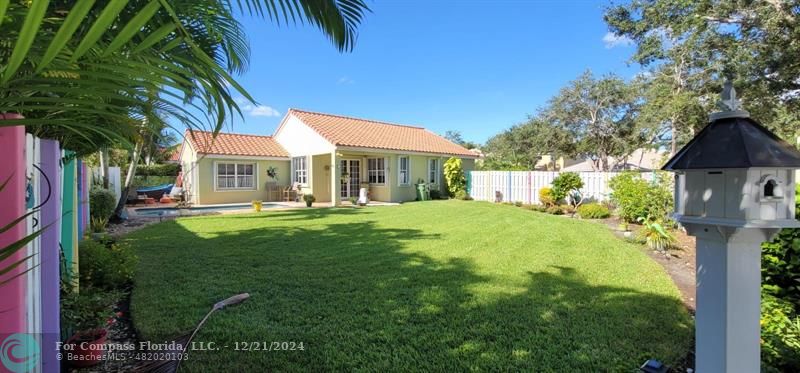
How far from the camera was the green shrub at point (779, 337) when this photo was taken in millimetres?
2744

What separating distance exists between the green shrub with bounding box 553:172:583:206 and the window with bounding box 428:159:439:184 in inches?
291

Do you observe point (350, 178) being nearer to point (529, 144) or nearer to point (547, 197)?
point (547, 197)

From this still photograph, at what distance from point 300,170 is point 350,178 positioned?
8.84ft

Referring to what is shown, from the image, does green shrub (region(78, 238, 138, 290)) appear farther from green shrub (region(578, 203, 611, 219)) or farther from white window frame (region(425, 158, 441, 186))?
white window frame (region(425, 158, 441, 186))

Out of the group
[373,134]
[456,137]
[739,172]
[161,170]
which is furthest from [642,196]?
[456,137]

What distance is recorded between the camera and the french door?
62.8ft

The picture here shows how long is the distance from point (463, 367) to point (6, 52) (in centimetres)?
302

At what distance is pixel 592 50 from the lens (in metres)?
17.7

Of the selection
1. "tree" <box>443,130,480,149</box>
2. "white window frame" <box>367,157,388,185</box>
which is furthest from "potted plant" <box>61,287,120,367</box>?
"tree" <box>443,130,480,149</box>

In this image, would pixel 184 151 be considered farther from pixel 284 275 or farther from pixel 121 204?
pixel 284 275

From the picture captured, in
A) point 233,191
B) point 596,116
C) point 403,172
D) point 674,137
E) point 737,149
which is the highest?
point 596,116

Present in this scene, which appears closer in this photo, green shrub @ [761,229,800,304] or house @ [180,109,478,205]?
green shrub @ [761,229,800,304]

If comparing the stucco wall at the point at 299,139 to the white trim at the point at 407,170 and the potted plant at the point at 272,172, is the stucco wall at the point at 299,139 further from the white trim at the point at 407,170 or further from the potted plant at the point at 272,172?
the white trim at the point at 407,170

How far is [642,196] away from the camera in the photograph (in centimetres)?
952
